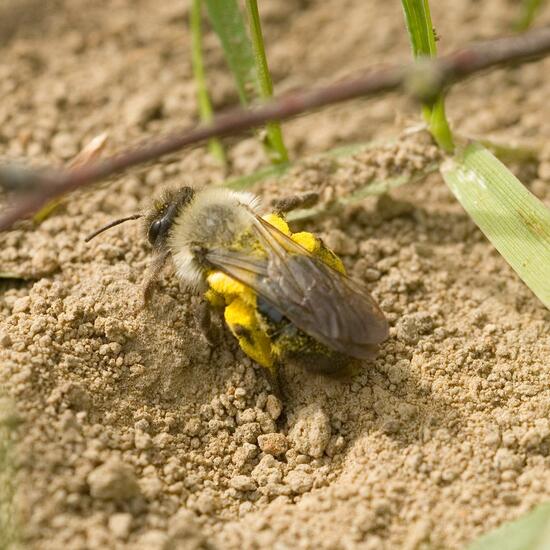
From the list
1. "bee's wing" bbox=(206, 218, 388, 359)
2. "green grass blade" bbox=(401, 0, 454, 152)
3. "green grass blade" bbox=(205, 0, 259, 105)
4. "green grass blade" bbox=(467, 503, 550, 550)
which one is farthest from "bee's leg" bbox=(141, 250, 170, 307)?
"green grass blade" bbox=(467, 503, 550, 550)

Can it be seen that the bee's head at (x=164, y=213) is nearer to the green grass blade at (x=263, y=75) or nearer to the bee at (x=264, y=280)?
the bee at (x=264, y=280)

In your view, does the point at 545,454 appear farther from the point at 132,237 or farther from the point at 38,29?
the point at 38,29

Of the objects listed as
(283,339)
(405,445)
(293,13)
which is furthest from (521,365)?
(293,13)

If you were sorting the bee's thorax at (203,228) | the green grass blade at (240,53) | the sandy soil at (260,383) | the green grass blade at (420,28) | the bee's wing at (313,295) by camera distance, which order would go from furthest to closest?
the green grass blade at (240,53) < the green grass blade at (420,28) < the bee's thorax at (203,228) < the bee's wing at (313,295) < the sandy soil at (260,383)

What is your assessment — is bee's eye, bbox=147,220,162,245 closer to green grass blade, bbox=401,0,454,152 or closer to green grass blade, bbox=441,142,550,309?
green grass blade, bbox=401,0,454,152

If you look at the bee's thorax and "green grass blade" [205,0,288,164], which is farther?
"green grass blade" [205,0,288,164]

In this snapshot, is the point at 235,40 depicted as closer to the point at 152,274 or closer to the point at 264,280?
the point at 152,274

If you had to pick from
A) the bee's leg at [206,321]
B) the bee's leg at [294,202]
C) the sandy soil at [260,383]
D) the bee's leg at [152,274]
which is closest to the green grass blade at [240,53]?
the sandy soil at [260,383]
